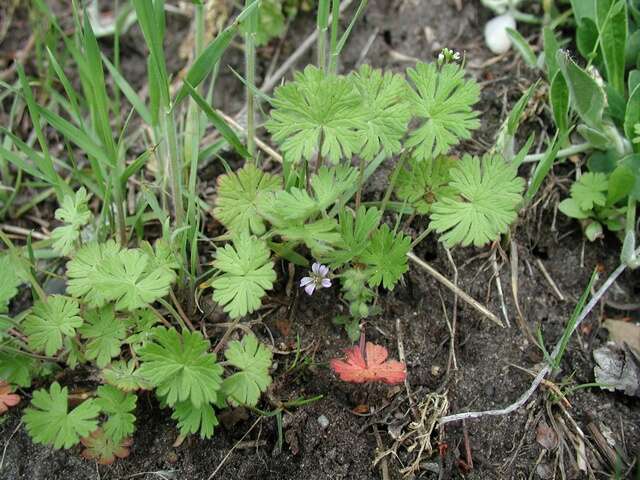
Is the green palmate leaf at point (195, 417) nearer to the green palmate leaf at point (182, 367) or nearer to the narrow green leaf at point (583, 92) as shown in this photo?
the green palmate leaf at point (182, 367)

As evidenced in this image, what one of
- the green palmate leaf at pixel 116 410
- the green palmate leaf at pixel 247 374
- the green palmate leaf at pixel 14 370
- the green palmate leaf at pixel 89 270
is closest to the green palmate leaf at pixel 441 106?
the green palmate leaf at pixel 247 374

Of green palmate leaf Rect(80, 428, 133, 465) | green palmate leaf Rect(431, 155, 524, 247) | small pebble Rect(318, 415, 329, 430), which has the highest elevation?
green palmate leaf Rect(431, 155, 524, 247)

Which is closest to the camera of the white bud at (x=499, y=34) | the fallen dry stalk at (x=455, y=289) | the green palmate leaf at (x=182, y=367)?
the green palmate leaf at (x=182, y=367)

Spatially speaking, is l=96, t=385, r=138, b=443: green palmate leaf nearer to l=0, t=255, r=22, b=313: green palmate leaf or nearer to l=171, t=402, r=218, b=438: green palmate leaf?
l=171, t=402, r=218, b=438: green palmate leaf

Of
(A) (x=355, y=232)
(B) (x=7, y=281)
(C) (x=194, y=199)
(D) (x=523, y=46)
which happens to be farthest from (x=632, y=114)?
(B) (x=7, y=281)

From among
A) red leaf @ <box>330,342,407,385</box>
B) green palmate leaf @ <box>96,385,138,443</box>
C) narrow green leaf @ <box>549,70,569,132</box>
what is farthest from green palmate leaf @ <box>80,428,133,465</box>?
narrow green leaf @ <box>549,70,569,132</box>

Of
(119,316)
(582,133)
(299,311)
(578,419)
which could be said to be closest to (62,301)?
(119,316)

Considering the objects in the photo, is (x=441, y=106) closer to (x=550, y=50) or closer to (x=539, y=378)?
(x=550, y=50)
